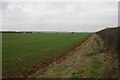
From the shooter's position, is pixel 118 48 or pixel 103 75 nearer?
pixel 103 75

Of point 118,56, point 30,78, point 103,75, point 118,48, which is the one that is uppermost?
point 118,48

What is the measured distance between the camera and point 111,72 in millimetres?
6793

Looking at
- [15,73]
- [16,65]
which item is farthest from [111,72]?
[16,65]

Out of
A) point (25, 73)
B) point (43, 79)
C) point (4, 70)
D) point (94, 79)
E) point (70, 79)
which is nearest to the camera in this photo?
point (94, 79)

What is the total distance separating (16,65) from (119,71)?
31.1ft

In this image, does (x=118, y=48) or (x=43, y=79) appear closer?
(x=43, y=79)

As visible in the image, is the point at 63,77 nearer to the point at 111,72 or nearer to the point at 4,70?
the point at 111,72

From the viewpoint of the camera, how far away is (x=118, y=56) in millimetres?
8812

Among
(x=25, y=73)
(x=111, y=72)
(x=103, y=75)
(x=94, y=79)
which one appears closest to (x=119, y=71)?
(x=111, y=72)

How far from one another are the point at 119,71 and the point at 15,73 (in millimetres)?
8223

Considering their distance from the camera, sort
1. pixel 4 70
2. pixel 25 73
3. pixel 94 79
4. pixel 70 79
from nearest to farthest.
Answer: pixel 94 79, pixel 70 79, pixel 25 73, pixel 4 70

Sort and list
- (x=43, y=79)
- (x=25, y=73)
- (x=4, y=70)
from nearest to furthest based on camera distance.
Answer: (x=43, y=79), (x=25, y=73), (x=4, y=70)

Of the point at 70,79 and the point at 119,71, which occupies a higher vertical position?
the point at 119,71

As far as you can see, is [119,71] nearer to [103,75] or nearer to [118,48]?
[103,75]
